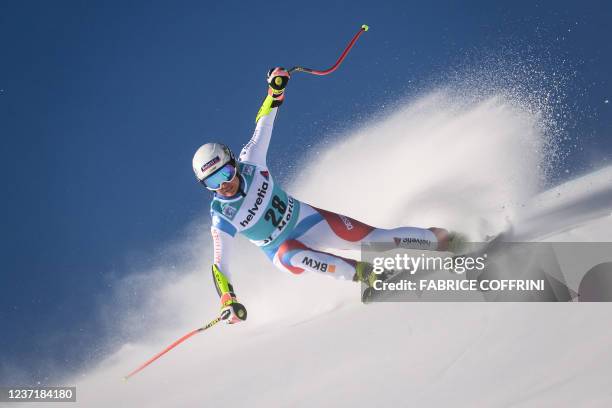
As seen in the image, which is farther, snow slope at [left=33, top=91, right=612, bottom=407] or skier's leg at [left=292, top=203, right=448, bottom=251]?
skier's leg at [left=292, top=203, right=448, bottom=251]

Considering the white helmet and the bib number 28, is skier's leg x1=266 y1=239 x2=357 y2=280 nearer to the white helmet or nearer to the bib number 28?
the bib number 28

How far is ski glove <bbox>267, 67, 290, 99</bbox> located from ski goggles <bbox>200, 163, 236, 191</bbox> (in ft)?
2.88

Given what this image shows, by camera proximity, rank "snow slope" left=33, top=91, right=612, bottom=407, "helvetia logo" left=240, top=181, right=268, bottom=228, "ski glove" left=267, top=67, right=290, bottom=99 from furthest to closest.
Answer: "ski glove" left=267, top=67, right=290, bottom=99, "helvetia logo" left=240, top=181, right=268, bottom=228, "snow slope" left=33, top=91, right=612, bottom=407

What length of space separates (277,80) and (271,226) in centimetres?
119

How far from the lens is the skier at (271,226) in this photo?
16.1ft

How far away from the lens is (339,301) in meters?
6.33

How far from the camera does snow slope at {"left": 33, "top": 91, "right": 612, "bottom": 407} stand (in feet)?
13.4

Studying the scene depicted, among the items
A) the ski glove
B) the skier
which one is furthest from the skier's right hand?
the ski glove

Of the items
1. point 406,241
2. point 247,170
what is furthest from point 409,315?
point 247,170

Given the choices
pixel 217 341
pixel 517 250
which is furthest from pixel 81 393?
pixel 517 250

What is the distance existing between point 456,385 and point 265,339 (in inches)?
101

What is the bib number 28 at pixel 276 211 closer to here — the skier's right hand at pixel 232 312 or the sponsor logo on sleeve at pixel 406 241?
the skier's right hand at pixel 232 312

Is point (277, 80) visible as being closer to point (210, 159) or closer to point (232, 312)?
point (210, 159)

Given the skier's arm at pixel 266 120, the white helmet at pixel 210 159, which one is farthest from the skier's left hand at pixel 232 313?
the skier's arm at pixel 266 120
